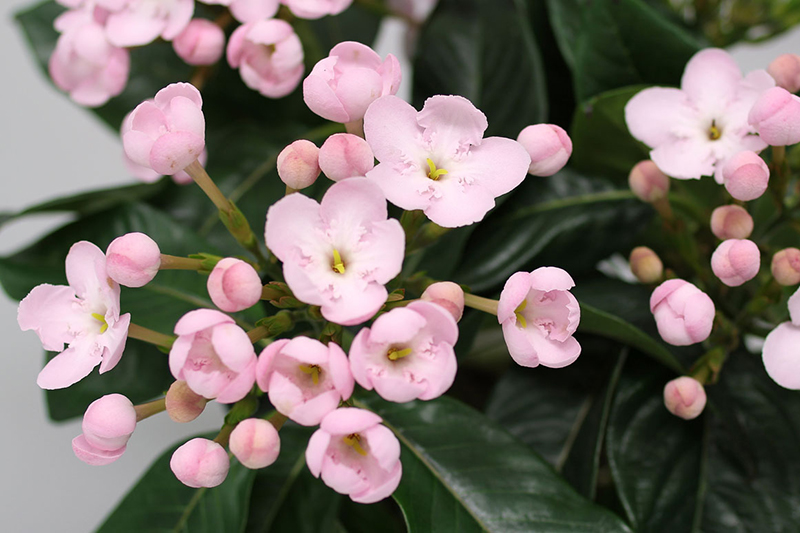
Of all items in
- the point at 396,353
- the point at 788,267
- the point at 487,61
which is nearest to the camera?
the point at 396,353

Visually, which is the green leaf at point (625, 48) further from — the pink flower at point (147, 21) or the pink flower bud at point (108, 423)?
the pink flower bud at point (108, 423)

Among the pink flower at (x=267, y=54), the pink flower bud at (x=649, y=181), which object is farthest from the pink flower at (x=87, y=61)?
the pink flower bud at (x=649, y=181)

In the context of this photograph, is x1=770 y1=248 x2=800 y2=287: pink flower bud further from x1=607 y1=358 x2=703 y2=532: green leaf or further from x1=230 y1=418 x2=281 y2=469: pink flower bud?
x1=230 y1=418 x2=281 y2=469: pink flower bud

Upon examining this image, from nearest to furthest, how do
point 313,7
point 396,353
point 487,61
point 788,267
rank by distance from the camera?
1. point 396,353
2. point 788,267
3. point 313,7
4. point 487,61

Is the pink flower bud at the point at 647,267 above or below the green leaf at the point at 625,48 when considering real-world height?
below

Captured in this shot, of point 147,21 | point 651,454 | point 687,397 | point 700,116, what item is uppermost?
point 147,21

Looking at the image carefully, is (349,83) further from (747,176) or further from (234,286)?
(747,176)

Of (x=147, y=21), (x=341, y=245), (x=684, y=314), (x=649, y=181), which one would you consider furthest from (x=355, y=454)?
(x=147, y=21)
